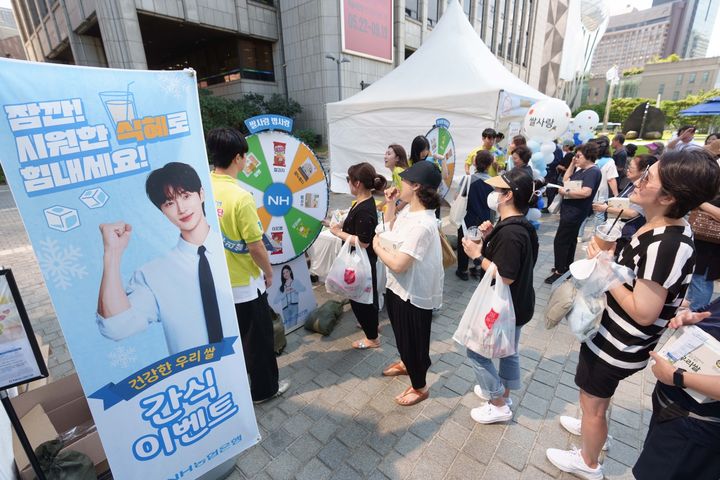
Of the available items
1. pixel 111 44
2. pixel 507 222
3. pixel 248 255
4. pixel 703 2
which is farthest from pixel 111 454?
pixel 703 2

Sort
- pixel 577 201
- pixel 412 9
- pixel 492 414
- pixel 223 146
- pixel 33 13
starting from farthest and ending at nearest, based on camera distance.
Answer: pixel 33 13 → pixel 412 9 → pixel 577 201 → pixel 492 414 → pixel 223 146

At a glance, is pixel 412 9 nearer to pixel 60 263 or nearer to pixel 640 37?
pixel 60 263

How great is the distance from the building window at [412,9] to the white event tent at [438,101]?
16.3m

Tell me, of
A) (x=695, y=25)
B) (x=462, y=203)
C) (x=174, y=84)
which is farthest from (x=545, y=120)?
(x=695, y=25)

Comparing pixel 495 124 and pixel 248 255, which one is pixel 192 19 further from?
pixel 248 255

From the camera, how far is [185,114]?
1.57 m

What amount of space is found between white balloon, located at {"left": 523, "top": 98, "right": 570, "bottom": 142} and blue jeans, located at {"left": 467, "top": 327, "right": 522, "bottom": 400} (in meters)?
7.82

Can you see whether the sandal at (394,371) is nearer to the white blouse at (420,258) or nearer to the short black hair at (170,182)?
the white blouse at (420,258)

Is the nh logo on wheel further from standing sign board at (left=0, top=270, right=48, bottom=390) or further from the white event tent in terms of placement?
the white event tent

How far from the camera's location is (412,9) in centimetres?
2384

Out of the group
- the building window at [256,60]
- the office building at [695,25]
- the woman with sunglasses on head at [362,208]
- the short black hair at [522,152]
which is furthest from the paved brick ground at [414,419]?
the office building at [695,25]

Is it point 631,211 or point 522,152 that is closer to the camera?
point 631,211

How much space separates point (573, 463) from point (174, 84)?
3.06 m

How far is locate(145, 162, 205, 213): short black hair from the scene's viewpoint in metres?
1.48
